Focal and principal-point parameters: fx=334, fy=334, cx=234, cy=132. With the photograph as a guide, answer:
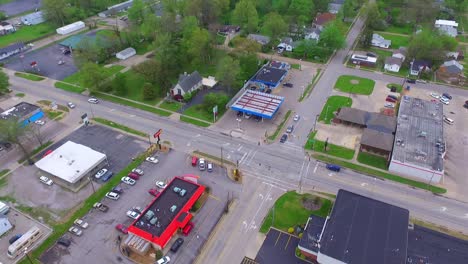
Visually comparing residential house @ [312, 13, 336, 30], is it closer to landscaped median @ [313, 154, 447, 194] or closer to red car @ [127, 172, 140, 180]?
landscaped median @ [313, 154, 447, 194]

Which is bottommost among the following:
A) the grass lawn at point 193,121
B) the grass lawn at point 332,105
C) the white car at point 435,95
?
the white car at point 435,95

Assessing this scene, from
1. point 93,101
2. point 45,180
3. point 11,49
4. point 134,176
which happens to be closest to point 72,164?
point 45,180

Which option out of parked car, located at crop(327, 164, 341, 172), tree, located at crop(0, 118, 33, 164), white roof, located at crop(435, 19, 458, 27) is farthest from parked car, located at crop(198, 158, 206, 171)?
white roof, located at crop(435, 19, 458, 27)

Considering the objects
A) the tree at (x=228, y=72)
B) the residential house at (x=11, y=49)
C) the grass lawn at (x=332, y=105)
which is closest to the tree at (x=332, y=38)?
the grass lawn at (x=332, y=105)

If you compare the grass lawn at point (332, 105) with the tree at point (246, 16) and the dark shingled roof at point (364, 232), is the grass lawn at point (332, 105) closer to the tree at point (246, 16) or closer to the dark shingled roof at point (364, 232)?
the dark shingled roof at point (364, 232)

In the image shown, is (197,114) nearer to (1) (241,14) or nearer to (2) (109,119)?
(2) (109,119)

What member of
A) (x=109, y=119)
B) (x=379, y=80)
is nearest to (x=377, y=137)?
(x=379, y=80)
